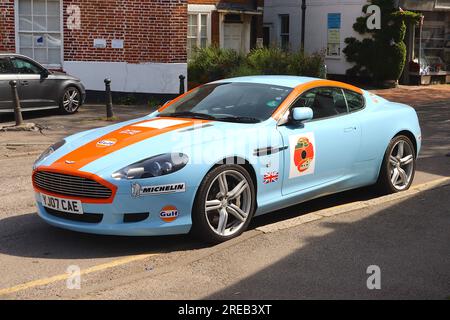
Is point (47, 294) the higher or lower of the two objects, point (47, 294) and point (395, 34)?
the lower

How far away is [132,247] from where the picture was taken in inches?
225

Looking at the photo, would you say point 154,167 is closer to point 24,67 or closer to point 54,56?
point 24,67

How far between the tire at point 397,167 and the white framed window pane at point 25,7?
13.2 metres

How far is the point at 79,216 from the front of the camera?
219 inches

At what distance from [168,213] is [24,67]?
34.4ft

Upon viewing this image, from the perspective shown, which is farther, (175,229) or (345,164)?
(345,164)

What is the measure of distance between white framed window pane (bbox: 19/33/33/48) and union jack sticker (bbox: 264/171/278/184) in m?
13.7

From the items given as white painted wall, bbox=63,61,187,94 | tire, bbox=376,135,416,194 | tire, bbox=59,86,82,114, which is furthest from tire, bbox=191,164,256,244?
white painted wall, bbox=63,61,187,94

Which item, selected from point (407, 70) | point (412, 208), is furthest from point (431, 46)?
point (412, 208)

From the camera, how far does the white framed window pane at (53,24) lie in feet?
59.4

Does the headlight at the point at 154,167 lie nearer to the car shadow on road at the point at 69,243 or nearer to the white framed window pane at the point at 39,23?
the car shadow on road at the point at 69,243
